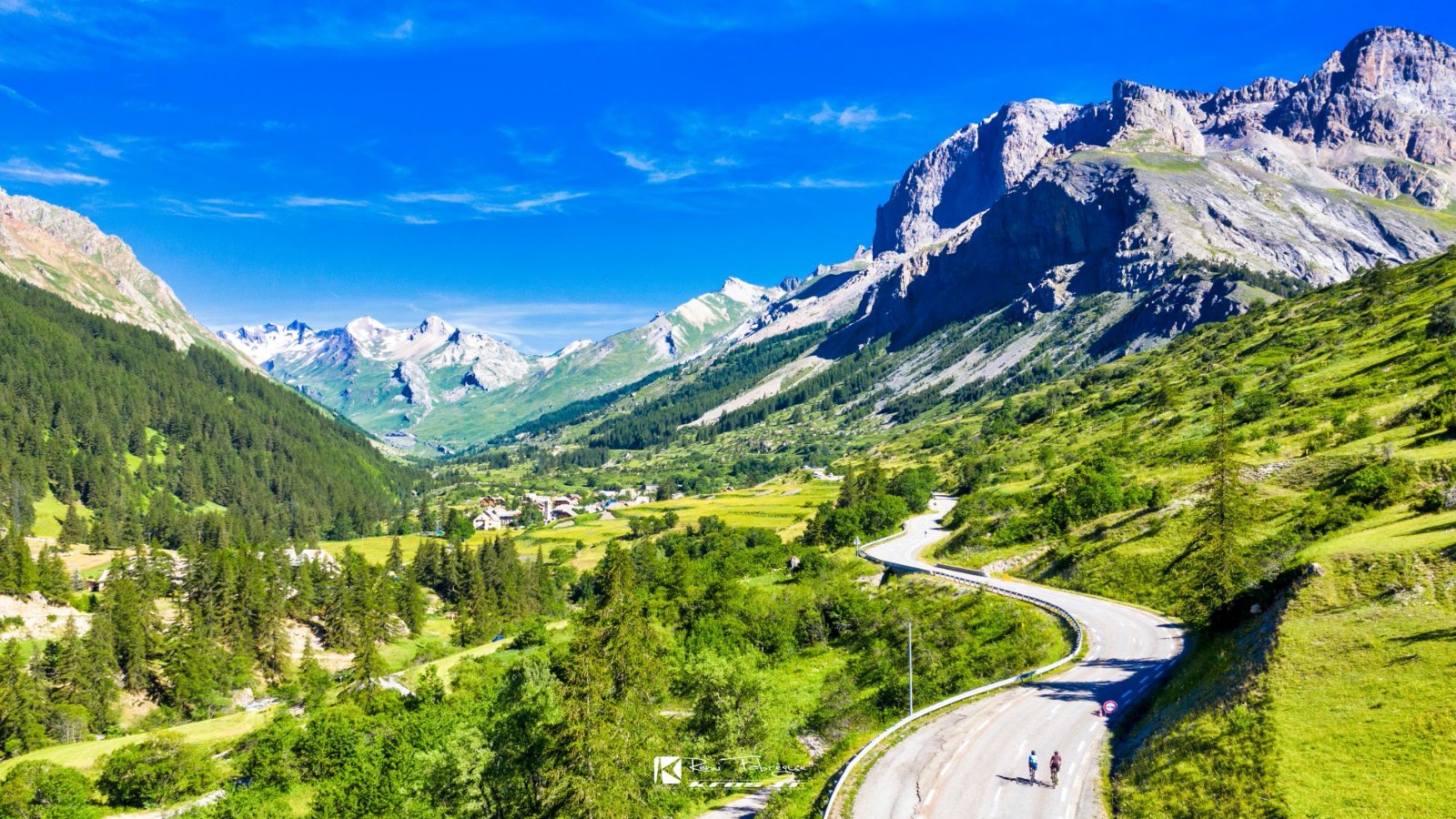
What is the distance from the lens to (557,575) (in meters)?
137

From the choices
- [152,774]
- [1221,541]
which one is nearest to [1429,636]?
[1221,541]

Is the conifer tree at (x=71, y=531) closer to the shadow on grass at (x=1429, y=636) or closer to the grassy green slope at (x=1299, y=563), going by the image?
the grassy green slope at (x=1299, y=563)

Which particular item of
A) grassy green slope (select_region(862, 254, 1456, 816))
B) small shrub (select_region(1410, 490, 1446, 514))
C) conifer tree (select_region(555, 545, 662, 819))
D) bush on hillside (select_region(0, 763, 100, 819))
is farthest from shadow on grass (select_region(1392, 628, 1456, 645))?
bush on hillside (select_region(0, 763, 100, 819))

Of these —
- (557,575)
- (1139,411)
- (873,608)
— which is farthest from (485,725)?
(1139,411)

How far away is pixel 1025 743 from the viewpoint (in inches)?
1375

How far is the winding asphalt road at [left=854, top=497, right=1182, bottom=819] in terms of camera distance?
30.0 m

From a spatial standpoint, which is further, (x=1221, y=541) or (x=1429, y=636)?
(x=1221, y=541)

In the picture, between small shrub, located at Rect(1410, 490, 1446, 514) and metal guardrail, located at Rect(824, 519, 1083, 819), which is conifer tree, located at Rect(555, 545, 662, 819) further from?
small shrub, located at Rect(1410, 490, 1446, 514)

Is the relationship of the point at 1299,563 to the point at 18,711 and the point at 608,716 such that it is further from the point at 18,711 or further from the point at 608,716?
the point at 18,711

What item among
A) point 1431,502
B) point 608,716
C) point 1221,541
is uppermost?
point 1431,502

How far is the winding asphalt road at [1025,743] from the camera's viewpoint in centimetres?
3000

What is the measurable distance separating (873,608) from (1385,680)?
49217 millimetres

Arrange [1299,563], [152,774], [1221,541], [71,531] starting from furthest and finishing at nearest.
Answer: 1. [71,531]
2. [152,774]
3. [1221,541]
4. [1299,563]

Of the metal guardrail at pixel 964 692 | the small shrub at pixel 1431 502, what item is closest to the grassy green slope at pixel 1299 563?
the small shrub at pixel 1431 502
